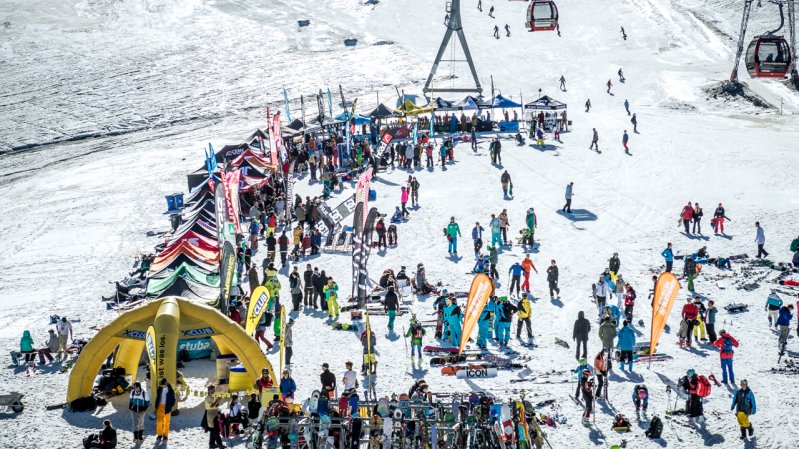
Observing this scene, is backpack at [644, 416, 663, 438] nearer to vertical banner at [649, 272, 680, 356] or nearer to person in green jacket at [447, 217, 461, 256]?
vertical banner at [649, 272, 680, 356]

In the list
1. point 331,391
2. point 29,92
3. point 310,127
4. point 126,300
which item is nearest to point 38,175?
point 310,127

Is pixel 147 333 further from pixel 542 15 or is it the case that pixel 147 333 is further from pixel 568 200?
pixel 542 15

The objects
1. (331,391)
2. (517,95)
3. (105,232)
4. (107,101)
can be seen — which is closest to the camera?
(331,391)

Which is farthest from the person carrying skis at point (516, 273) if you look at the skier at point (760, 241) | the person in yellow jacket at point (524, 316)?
the skier at point (760, 241)

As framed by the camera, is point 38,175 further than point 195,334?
Yes

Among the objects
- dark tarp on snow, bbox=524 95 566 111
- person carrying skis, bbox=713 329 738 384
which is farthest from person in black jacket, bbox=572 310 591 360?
dark tarp on snow, bbox=524 95 566 111

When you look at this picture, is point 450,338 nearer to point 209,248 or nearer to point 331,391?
point 331,391
